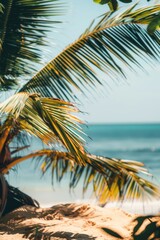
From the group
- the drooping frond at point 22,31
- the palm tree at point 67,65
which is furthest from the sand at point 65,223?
the drooping frond at point 22,31

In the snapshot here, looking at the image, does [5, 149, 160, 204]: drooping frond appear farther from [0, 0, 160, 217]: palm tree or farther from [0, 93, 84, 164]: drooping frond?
[0, 93, 84, 164]: drooping frond

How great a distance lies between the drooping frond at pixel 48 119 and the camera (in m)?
3.37

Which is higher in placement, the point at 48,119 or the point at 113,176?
the point at 48,119

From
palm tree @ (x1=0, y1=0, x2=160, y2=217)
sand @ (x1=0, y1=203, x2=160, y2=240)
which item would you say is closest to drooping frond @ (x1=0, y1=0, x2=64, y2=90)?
palm tree @ (x1=0, y1=0, x2=160, y2=217)

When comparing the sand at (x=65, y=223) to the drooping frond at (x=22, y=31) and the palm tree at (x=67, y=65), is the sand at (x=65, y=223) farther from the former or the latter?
the drooping frond at (x=22, y=31)

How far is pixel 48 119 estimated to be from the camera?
3.46 meters

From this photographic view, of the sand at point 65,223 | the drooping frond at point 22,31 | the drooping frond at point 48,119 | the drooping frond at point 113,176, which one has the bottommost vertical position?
the sand at point 65,223

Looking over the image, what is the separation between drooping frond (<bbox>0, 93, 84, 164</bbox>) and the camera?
337 cm

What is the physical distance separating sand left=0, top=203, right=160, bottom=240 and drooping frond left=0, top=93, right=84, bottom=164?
0.82m

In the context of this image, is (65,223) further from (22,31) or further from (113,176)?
(22,31)

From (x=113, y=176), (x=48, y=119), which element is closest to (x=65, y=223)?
(x=113, y=176)

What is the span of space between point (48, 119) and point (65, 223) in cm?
145

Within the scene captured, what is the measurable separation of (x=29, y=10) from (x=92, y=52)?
92 centimetres

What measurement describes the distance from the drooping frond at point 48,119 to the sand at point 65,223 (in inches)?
32.3
